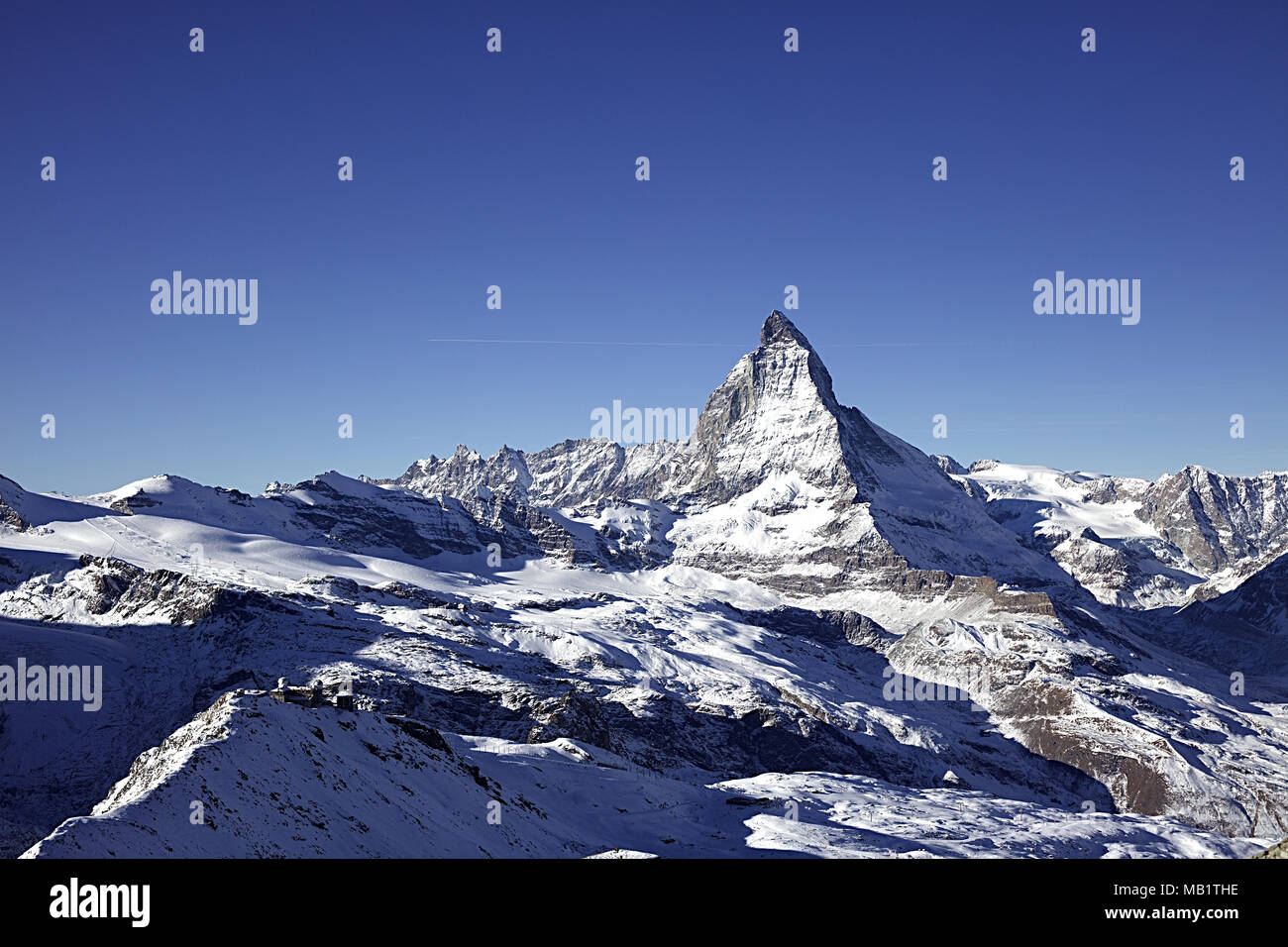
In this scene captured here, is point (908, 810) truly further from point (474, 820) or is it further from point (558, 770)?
point (474, 820)
